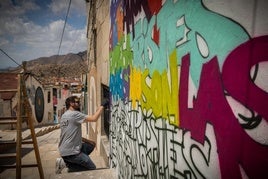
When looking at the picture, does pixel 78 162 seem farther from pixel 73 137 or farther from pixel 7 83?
pixel 7 83

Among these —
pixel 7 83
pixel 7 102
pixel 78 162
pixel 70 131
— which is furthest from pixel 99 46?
pixel 7 83

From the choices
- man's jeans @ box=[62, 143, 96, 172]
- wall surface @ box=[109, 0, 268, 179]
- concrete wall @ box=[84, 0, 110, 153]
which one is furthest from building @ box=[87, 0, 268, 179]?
concrete wall @ box=[84, 0, 110, 153]

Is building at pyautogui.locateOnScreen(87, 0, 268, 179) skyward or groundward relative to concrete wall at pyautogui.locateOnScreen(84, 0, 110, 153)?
groundward

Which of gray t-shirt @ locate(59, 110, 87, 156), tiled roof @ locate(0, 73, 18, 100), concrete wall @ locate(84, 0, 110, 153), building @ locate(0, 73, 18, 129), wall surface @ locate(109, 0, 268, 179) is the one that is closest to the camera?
wall surface @ locate(109, 0, 268, 179)

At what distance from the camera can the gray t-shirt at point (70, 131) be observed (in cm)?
488

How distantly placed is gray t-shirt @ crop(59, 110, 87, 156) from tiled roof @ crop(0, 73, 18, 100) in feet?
70.3

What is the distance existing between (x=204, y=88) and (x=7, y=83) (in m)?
27.2

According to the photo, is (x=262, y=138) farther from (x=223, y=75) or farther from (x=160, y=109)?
(x=160, y=109)

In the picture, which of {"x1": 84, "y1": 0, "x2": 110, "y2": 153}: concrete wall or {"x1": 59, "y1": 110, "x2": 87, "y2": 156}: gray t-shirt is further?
{"x1": 84, "y1": 0, "x2": 110, "y2": 153}: concrete wall

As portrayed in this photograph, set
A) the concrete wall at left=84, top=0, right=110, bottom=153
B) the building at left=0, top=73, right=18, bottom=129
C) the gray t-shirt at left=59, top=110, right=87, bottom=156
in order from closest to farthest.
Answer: the gray t-shirt at left=59, top=110, right=87, bottom=156
the concrete wall at left=84, top=0, right=110, bottom=153
the building at left=0, top=73, right=18, bottom=129

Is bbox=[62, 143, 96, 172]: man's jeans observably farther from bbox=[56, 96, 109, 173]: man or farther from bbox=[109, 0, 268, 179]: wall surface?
bbox=[109, 0, 268, 179]: wall surface

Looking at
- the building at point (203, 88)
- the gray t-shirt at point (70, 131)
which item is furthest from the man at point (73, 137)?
the building at point (203, 88)

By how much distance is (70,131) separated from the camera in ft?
16.1

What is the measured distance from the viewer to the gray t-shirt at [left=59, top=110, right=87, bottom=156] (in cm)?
488
